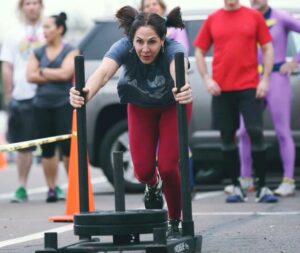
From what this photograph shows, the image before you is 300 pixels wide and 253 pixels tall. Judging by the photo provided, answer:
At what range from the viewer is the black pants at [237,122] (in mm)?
11398

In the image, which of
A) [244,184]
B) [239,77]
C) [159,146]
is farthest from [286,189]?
[159,146]

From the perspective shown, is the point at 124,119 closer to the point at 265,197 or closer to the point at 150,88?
the point at 265,197

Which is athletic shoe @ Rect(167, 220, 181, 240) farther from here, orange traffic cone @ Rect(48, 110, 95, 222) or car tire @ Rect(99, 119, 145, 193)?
car tire @ Rect(99, 119, 145, 193)

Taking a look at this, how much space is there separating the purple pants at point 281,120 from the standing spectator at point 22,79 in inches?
93.6

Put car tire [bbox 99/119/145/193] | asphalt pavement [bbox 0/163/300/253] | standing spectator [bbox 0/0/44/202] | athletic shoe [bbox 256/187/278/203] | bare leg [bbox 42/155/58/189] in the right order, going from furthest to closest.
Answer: car tire [bbox 99/119/145/193]
standing spectator [bbox 0/0/44/202]
bare leg [bbox 42/155/58/189]
athletic shoe [bbox 256/187/278/203]
asphalt pavement [bbox 0/163/300/253]

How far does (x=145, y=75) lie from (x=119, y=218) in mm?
1256

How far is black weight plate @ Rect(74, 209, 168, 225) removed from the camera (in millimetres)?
6789

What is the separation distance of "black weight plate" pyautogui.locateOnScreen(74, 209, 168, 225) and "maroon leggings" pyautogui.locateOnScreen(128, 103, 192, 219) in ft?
2.95

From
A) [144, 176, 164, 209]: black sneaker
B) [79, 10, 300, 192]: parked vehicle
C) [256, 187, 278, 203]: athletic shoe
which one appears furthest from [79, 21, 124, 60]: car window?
[144, 176, 164, 209]: black sneaker

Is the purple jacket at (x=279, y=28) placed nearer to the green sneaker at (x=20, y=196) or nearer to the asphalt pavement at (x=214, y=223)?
the asphalt pavement at (x=214, y=223)

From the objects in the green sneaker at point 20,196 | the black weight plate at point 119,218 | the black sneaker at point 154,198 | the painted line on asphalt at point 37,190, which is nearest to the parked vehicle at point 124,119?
the green sneaker at point 20,196

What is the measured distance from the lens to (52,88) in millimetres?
12594

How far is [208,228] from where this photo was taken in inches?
364

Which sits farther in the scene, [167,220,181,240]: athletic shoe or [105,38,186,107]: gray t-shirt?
[105,38,186,107]: gray t-shirt
